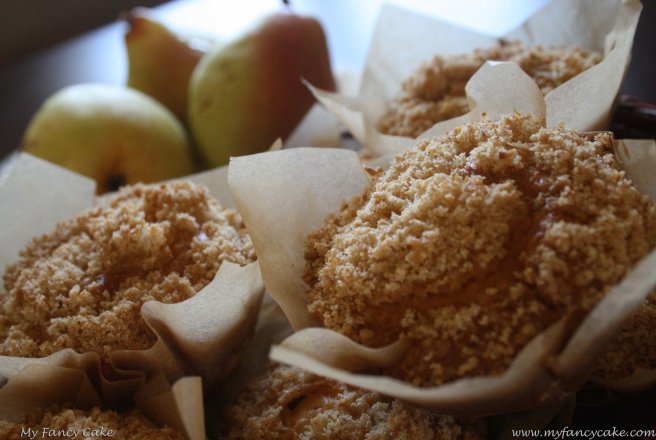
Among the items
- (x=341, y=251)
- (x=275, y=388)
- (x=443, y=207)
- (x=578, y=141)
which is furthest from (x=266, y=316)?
(x=578, y=141)

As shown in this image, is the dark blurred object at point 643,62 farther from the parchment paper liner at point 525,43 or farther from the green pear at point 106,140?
the green pear at point 106,140

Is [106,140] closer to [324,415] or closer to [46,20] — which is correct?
[324,415]

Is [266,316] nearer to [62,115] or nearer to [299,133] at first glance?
[299,133]

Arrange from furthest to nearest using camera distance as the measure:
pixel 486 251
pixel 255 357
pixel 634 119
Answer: pixel 634 119 → pixel 255 357 → pixel 486 251

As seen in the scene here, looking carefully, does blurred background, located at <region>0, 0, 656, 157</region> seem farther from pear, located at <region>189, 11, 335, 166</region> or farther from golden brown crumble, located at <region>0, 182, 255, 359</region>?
golden brown crumble, located at <region>0, 182, 255, 359</region>

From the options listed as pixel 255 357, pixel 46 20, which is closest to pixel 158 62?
pixel 255 357

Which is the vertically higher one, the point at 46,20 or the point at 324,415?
the point at 324,415
